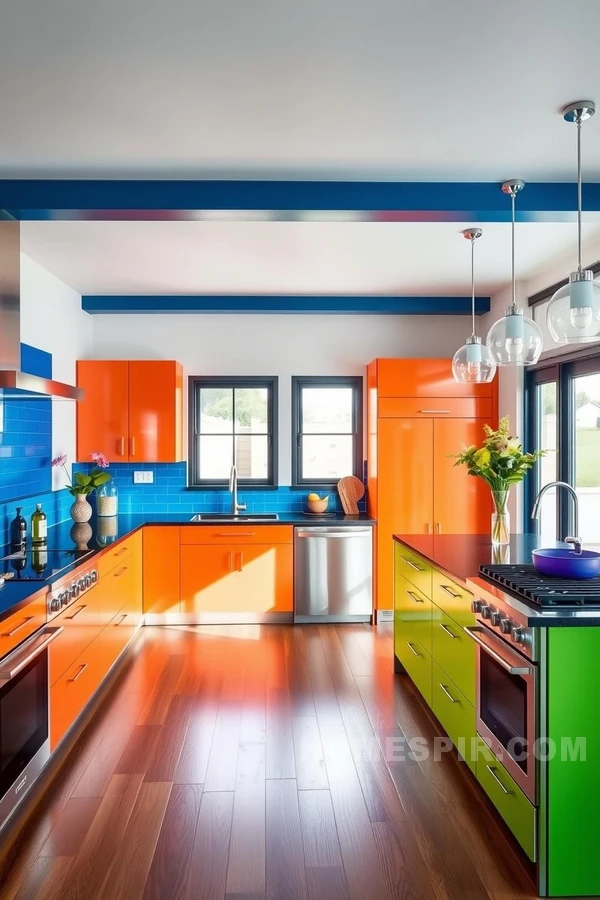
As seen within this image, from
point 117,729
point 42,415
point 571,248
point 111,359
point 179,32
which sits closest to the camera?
point 179,32

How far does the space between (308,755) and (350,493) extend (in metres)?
2.81

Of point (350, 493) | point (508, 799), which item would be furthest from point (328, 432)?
point (508, 799)

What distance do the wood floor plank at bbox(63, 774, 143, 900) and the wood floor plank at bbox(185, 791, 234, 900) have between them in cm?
28

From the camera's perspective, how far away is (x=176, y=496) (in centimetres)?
549

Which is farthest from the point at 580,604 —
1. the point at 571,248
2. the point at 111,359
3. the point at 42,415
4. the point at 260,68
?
the point at 111,359

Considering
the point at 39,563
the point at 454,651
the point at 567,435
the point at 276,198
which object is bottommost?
the point at 454,651

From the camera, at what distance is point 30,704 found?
2.43 meters

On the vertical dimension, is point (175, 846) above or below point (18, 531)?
below

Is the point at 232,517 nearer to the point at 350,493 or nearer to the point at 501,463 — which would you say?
the point at 350,493

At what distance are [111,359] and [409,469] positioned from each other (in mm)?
2802

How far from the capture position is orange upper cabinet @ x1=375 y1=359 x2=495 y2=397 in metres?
5.10

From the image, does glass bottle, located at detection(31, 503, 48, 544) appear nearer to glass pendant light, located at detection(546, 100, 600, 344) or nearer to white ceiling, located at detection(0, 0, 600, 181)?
white ceiling, located at detection(0, 0, 600, 181)

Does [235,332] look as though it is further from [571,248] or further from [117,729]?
[117,729]

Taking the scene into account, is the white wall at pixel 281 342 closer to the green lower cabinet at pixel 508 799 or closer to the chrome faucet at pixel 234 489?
the chrome faucet at pixel 234 489
